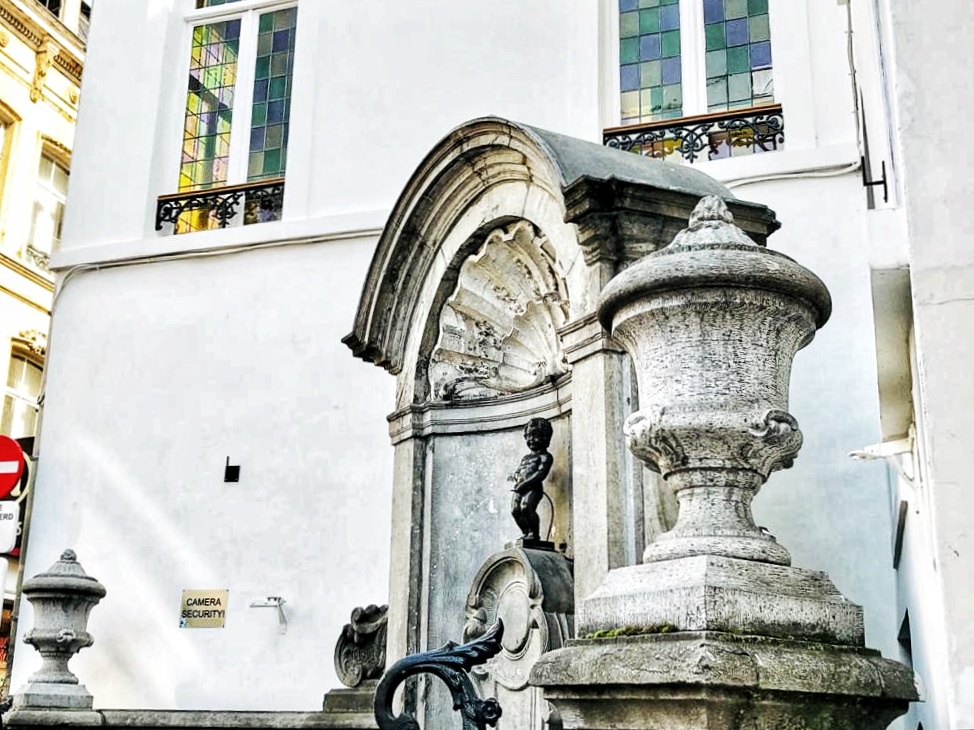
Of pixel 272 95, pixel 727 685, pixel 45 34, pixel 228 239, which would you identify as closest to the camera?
pixel 727 685

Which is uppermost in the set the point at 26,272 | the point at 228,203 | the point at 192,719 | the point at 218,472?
the point at 26,272

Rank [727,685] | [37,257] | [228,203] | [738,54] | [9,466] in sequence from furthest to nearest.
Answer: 1. [37,257]
2. [228,203]
3. [738,54]
4. [9,466]
5. [727,685]

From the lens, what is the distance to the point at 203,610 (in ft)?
33.3

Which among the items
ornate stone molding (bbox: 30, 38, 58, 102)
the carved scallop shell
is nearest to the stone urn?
the carved scallop shell

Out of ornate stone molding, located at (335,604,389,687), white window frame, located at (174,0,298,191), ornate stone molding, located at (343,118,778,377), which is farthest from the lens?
white window frame, located at (174,0,298,191)

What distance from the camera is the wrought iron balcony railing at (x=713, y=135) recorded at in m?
9.37

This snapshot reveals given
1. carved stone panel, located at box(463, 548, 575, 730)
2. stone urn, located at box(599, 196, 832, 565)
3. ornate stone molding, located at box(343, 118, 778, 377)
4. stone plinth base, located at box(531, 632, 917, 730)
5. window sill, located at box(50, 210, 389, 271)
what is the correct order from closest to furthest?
stone plinth base, located at box(531, 632, 917, 730) → stone urn, located at box(599, 196, 832, 565) → ornate stone molding, located at box(343, 118, 778, 377) → carved stone panel, located at box(463, 548, 575, 730) → window sill, located at box(50, 210, 389, 271)

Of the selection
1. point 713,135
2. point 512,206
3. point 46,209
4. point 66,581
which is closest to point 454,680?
point 512,206

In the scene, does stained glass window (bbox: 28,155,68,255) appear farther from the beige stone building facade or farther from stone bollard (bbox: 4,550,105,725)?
stone bollard (bbox: 4,550,105,725)

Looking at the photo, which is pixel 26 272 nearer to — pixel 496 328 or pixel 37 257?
pixel 37 257

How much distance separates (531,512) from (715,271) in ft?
9.77

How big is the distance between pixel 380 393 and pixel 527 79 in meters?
2.88

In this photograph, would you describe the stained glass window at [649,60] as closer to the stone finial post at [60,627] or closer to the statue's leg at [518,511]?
the statue's leg at [518,511]

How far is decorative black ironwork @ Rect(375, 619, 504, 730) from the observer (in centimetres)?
348
